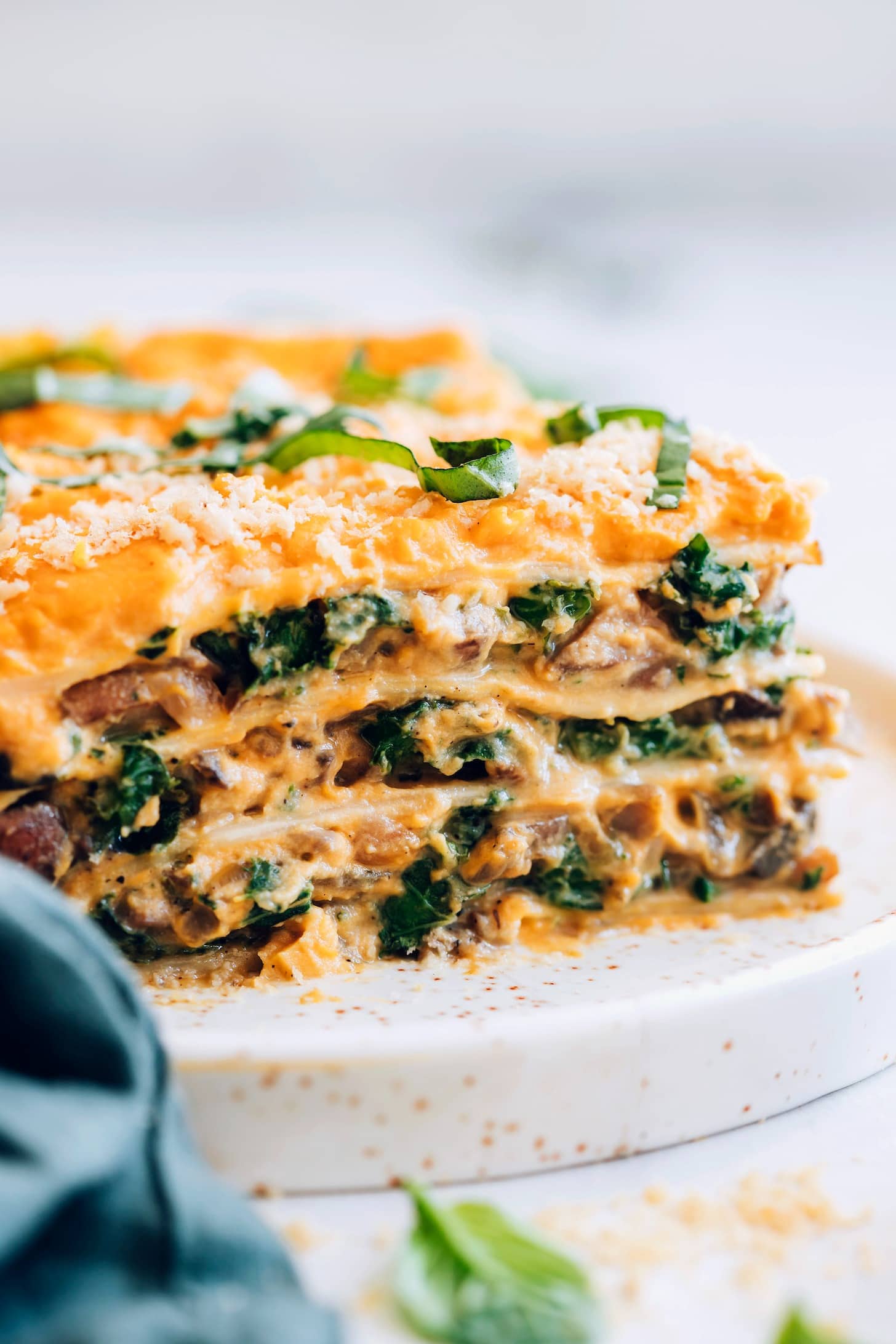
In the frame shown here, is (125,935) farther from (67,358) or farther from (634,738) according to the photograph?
(67,358)

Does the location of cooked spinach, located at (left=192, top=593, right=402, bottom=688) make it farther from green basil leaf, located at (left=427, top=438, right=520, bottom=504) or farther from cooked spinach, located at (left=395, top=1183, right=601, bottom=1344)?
cooked spinach, located at (left=395, top=1183, right=601, bottom=1344)

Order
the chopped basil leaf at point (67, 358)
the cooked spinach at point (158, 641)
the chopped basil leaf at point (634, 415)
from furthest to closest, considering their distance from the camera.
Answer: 1. the chopped basil leaf at point (67, 358)
2. the chopped basil leaf at point (634, 415)
3. the cooked spinach at point (158, 641)

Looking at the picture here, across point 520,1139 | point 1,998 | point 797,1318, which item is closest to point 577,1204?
point 520,1139

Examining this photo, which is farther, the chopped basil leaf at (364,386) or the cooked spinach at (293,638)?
the chopped basil leaf at (364,386)

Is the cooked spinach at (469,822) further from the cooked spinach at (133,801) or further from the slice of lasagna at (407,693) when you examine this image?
the cooked spinach at (133,801)

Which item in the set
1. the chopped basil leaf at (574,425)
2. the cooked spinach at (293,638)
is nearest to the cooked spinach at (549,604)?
the cooked spinach at (293,638)

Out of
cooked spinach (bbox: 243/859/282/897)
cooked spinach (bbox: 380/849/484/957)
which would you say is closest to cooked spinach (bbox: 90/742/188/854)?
cooked spinach (bbox: 243/859/282/897)
